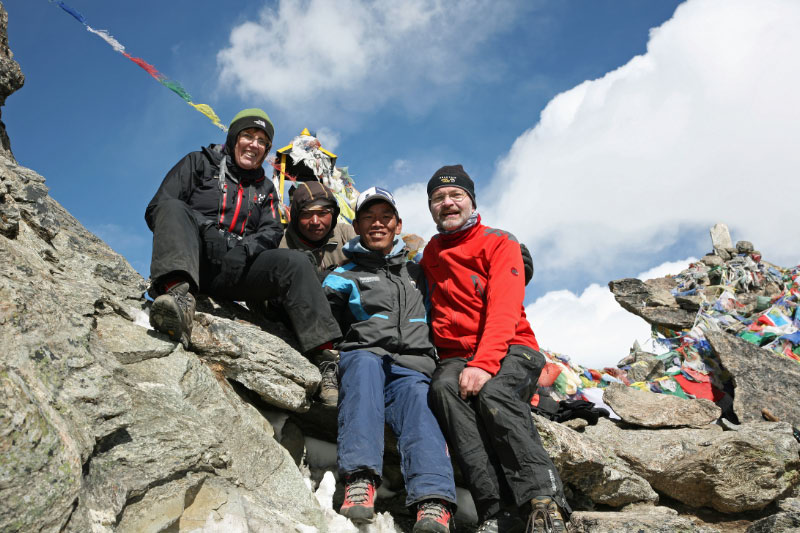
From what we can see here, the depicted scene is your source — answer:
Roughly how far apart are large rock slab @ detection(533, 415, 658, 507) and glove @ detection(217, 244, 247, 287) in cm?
340

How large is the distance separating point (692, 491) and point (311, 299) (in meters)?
5.00

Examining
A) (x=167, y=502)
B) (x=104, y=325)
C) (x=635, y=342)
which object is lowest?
(x=167, y=502)

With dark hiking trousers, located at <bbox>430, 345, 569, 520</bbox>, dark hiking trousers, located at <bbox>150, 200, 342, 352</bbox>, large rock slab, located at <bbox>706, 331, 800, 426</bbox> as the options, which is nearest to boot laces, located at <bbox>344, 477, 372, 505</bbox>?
dark hiking trousers, located at <bbox>430, 345, 569, 520</bbox>

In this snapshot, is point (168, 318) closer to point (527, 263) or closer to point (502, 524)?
point (502, 524)

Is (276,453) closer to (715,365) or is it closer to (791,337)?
(715,365)

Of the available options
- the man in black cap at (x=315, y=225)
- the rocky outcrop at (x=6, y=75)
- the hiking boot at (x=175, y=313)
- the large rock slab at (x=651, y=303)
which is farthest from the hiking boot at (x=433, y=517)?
the large rock slab at (x=651, y=303)

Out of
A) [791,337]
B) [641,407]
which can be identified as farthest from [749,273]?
[641,407]

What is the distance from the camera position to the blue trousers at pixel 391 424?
403 cm

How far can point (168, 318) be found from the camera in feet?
14.5

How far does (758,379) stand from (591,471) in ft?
15.2

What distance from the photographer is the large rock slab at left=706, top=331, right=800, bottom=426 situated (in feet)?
25.9

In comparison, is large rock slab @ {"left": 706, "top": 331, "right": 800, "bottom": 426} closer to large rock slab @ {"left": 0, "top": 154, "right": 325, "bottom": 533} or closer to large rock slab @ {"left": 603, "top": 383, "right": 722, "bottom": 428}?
large rock slab @ {"left": 603, "top": 383, "right": 722, "bottom": 428}

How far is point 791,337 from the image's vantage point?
983 cm

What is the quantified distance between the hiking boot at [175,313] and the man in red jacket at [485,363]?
2.19 m
